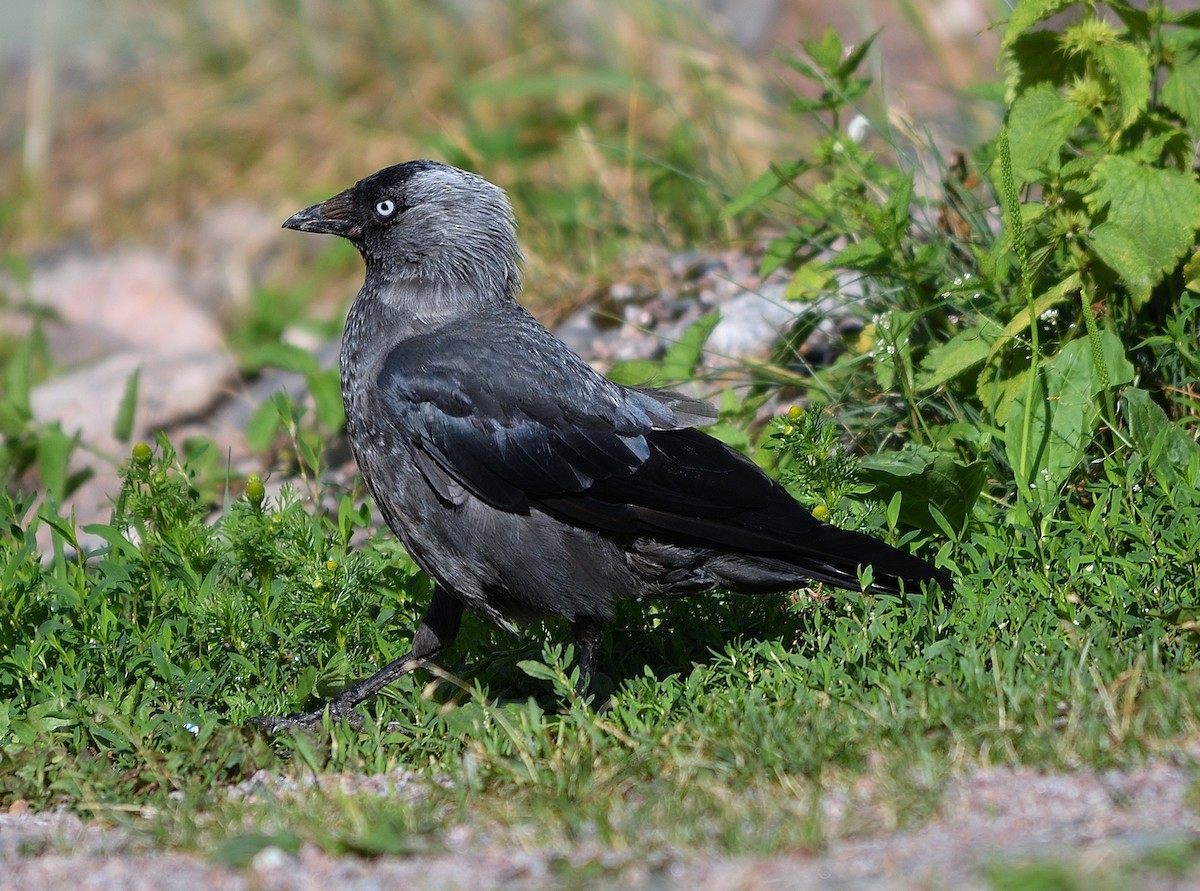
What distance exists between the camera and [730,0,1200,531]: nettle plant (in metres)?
4.20

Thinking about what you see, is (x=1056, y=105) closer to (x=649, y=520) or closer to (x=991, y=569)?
(x=991, y=569)

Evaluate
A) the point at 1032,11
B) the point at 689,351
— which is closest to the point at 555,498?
the point at 689,351

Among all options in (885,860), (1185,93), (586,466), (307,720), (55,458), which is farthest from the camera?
(55,458)

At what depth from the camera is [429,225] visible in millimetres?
4418

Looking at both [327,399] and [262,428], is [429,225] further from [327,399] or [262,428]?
[262,428]

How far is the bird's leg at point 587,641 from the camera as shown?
392cm

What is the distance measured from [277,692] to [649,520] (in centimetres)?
120

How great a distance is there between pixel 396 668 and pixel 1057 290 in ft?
7.68

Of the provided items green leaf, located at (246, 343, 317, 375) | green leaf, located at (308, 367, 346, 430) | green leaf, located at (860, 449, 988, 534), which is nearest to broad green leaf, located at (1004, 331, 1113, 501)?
green leaf, located at (860, 449, 988, 534)

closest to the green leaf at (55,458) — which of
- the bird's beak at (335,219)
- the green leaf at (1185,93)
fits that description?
the bird's beak at (335,219)

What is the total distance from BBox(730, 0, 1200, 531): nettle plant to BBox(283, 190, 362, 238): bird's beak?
1.58 metres

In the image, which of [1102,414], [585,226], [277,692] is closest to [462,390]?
[277,692]

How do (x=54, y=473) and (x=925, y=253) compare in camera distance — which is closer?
(x=925, y=253)

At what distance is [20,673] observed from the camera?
3.91m
